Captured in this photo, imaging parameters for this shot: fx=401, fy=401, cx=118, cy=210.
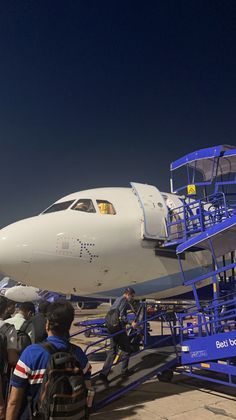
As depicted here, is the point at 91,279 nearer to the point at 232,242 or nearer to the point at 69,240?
the point at 69,240

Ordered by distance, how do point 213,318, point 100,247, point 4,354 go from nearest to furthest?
point 4,354 < point 213,318 < point 100,247

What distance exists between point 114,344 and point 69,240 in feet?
8.73

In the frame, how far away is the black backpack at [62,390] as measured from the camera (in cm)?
299

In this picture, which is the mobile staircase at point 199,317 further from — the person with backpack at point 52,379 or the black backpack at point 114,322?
the person with backpack at point 52,379

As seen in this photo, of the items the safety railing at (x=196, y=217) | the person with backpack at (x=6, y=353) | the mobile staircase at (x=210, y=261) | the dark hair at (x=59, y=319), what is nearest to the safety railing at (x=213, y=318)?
the mobile staircase at (x=210, y=261)

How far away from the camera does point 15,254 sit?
9164mm

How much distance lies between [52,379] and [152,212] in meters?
8.10

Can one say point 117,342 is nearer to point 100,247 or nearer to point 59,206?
point 100,247

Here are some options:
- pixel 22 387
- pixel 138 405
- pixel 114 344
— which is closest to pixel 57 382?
pixel 22 387

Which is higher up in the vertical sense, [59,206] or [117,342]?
[59,206]

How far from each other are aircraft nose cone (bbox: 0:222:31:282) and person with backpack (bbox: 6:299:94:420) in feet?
18.5

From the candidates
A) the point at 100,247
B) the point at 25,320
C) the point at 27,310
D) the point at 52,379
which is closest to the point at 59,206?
the point at 100,247

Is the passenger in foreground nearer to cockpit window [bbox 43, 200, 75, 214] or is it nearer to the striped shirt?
the striped shirt

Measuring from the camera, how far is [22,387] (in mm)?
3383
